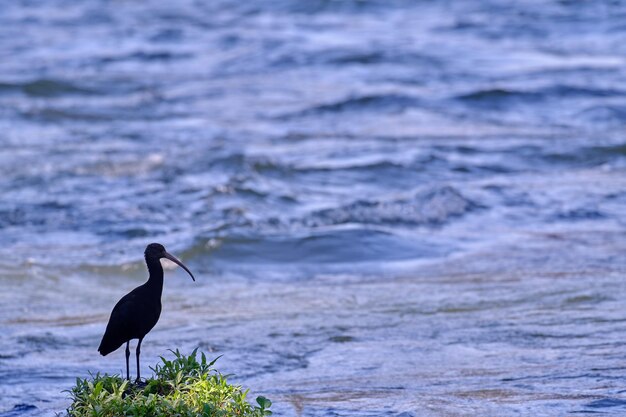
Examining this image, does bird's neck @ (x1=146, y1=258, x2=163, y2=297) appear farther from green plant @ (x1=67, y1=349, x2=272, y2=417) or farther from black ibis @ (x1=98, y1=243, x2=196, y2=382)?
green plant @ (x1=67, y1=349, x2=272, y2=417)

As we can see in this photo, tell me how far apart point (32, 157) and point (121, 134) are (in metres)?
1.88

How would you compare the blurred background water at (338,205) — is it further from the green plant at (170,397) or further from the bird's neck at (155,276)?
the bird's neck at (155,276)

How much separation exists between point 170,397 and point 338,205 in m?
8.79

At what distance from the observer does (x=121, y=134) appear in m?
17.5

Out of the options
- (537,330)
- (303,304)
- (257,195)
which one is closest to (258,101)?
(257,195)

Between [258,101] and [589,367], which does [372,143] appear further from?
[589,367]

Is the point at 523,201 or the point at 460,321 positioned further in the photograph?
the point at 523,201

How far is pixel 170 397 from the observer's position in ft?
15.4

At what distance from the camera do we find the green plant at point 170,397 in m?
4.62

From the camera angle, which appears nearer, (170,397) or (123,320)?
(170,397)

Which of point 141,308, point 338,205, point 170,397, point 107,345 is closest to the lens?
point 170,397

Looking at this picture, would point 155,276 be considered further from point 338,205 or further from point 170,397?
point 338,205

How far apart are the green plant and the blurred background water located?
1.76 meters

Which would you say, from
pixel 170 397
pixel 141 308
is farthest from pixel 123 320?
pixel 170 397
